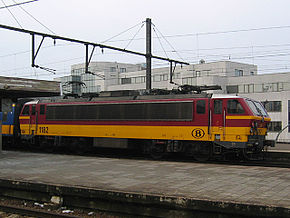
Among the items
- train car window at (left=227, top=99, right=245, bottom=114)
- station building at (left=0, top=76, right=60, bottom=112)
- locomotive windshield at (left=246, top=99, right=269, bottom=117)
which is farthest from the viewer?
station building at (left=0, top=76, right=60, bottom=112)

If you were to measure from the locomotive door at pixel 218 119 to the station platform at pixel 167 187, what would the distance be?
130 inches

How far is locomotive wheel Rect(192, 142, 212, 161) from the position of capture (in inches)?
656

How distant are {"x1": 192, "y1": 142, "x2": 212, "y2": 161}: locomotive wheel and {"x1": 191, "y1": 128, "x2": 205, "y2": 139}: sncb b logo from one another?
44cm

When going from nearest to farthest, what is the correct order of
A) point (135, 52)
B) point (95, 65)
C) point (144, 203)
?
point (144, 203), point (135, 52), point (95, 65)

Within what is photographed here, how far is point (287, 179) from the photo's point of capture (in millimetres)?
10961

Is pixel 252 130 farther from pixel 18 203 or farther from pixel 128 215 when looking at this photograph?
pixel 18 203

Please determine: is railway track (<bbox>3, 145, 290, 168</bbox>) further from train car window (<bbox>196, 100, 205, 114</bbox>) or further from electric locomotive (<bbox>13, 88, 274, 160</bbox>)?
train car window (<bbox>196, 100, 205, 114</bbox>)

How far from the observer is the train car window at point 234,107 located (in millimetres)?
15842

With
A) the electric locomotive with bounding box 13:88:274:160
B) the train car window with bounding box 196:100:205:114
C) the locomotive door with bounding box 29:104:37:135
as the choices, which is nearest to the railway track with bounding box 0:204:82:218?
the electric locomotive with bounding box 13:88:274:160

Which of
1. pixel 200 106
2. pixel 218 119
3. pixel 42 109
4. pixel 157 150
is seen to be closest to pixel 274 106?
pixel 157 150

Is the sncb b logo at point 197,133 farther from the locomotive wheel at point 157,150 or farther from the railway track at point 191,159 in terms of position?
the locomotive wheel at point 157,150

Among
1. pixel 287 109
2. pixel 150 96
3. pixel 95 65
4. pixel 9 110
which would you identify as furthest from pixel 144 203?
pixel 95 65

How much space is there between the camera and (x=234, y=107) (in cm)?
1598

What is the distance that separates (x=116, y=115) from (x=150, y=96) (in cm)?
223
